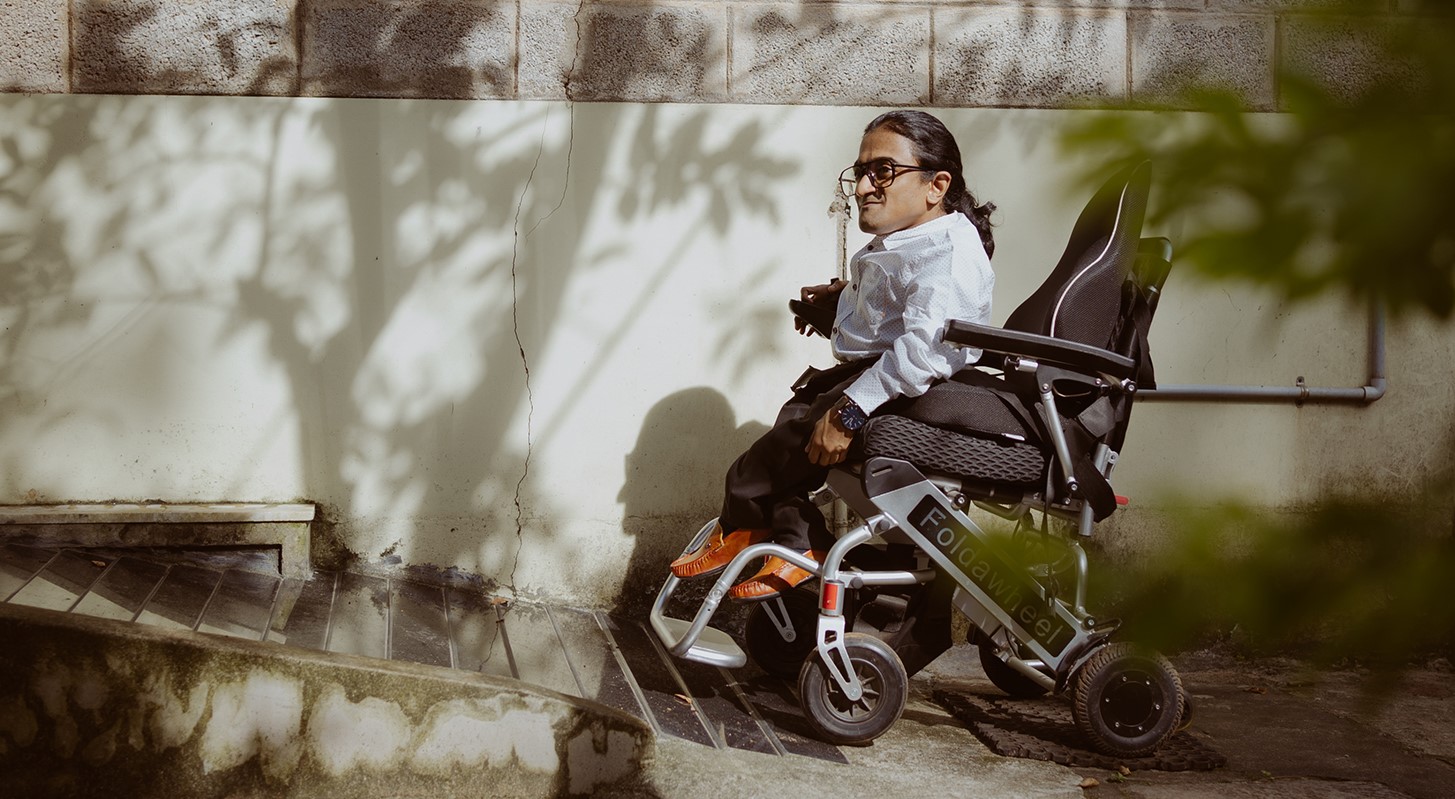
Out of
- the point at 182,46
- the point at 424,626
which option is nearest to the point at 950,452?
the point at 424,626

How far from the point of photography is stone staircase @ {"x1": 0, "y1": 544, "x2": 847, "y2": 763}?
346cm

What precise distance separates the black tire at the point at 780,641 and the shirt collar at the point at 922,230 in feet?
3.73

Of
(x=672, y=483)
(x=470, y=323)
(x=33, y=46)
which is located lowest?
(x=672, y=483)

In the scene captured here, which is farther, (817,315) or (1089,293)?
(817,315)

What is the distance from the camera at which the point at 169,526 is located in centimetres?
431

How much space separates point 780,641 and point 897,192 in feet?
4.79

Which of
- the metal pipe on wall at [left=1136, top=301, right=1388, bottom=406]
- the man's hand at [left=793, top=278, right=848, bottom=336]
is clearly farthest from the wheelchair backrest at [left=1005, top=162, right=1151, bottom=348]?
the metal pipe on wall at [left=1136, top=301, right=1388, bottom=406]

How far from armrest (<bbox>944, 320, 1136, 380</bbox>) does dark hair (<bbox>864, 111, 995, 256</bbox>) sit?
0.54 metres

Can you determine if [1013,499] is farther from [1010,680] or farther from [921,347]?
[1010,680]

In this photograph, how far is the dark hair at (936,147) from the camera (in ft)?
11.6

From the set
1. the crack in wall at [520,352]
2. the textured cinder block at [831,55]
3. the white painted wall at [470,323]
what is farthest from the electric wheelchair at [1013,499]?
the textured cinder block at [831,55]

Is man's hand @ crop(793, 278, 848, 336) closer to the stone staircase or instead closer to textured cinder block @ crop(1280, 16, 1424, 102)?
the stone staircase

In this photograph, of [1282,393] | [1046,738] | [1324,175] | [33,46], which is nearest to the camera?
[1324,175]

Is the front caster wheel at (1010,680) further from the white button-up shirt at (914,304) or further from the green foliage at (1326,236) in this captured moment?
the green foliage at (1326,236)
